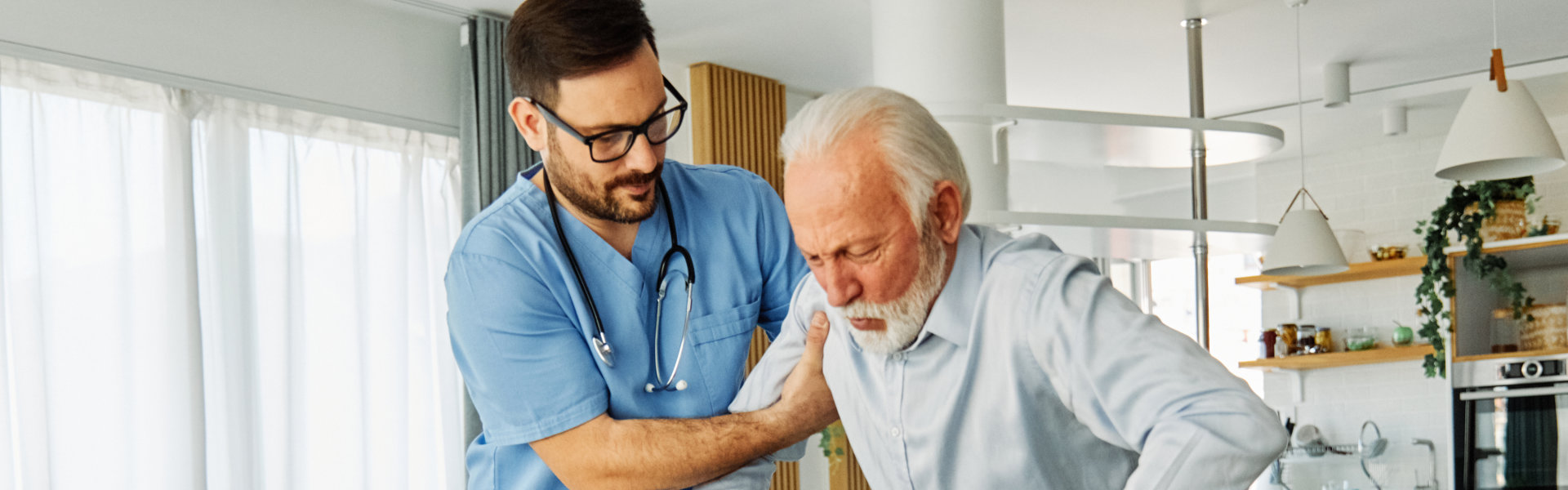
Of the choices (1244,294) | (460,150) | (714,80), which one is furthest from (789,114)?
(1244,294)

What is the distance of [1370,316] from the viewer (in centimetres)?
816

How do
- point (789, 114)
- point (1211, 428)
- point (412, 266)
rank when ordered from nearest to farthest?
1. point (1211, 428)
2. point (412, 266)
3. point (789, 114)

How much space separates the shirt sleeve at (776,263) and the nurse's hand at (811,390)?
0.24 m

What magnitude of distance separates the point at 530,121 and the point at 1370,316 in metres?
7.43

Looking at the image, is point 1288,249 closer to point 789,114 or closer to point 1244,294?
point 789,114

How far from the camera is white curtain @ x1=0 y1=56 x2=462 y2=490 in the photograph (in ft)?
14.5

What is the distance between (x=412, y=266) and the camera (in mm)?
5703

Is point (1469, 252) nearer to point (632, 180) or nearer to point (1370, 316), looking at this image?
point (1370, 316)

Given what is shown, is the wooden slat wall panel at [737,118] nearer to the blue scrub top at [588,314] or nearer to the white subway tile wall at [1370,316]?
the white subway tile wall at [1370,316]

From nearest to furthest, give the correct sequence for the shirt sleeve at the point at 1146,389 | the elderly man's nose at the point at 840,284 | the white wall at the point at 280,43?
the shirt sleeve at the point at 1146,389 → the elderly man's nose at the point at 840,284 → the white wall at the point at 280,43

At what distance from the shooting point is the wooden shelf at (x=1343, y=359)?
25.1 ft

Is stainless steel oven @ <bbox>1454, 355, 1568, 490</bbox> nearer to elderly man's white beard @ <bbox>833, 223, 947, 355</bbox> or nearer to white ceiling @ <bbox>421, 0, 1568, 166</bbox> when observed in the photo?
white ceiling @ <bbox>421, 0, 1568, 166</bbox>

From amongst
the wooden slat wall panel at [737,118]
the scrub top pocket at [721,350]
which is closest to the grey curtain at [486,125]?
the wooden slat wall panel at [737,118]

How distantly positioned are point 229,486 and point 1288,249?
4.38 metres
